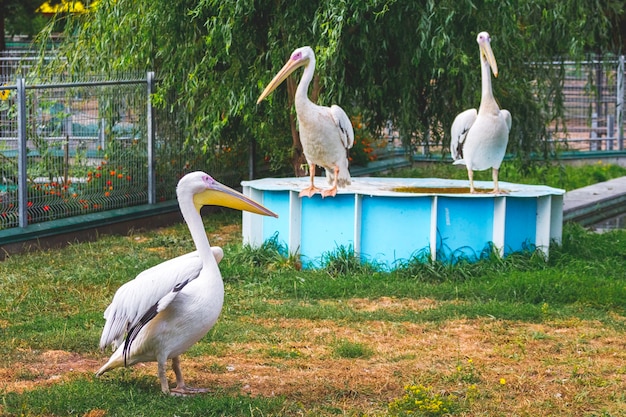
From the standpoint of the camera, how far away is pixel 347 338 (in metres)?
7.22

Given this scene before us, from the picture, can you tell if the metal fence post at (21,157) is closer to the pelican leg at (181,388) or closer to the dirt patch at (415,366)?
the dirt patch at (415,366)

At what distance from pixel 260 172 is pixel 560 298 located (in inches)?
291

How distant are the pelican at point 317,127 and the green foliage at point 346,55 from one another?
0.74 meters

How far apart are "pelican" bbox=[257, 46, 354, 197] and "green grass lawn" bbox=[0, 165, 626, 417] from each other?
92cm

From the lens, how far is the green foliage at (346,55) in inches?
425

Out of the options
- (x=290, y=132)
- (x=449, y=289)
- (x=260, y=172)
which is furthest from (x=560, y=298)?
(x=260, y=172)

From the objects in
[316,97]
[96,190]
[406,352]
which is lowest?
[406,352]

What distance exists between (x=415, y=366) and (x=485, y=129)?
12.4ft

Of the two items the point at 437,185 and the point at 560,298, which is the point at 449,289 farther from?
the point at 437,185

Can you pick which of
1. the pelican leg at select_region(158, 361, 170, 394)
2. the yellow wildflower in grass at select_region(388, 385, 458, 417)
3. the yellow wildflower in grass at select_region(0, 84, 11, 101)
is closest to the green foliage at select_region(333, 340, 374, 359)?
the yellow wildflower in grass at select_region(388, 385, 458, 417)

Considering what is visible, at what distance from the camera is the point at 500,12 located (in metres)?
10.8

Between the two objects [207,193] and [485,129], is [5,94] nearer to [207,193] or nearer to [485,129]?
[485,129]

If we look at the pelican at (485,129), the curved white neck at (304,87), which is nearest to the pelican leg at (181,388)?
the curved white neck at (304,87)

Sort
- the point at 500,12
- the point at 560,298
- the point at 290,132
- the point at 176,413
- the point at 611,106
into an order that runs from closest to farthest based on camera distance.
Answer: the point at 176,413 < the point at 560,298 < the point at 500,12 < the point at 290,132 < the point at 611,106
